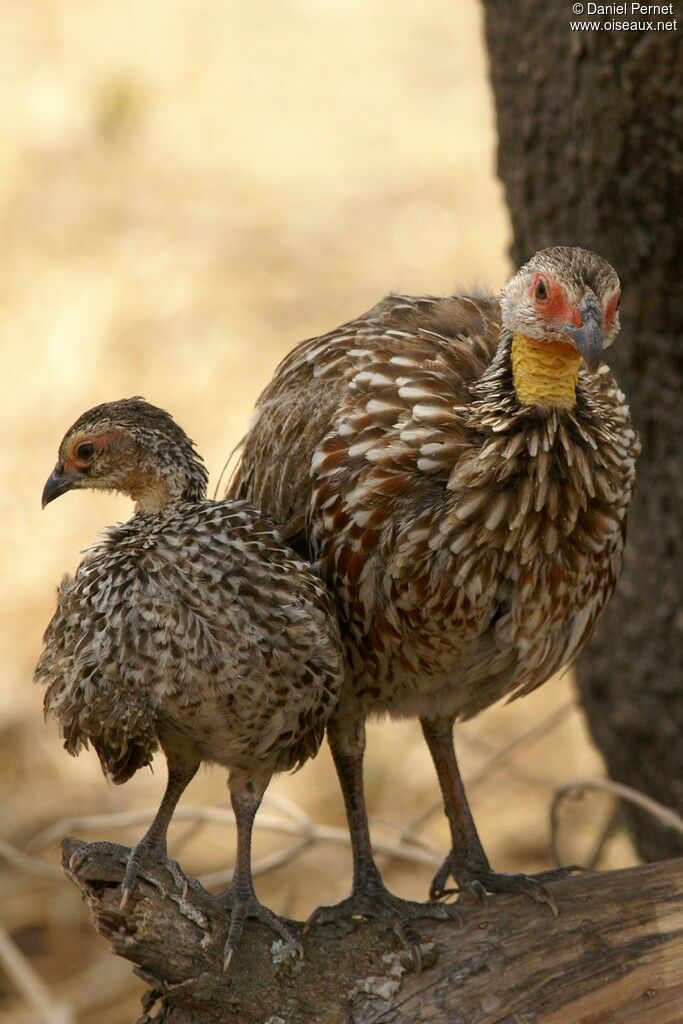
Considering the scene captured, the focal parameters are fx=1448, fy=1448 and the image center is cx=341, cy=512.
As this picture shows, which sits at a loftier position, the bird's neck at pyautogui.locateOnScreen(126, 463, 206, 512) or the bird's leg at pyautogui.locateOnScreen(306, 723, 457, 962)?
the bird's neck at pyautogui.locateOnScreen(126, 463, 206, 512)

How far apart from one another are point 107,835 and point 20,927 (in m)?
0.54

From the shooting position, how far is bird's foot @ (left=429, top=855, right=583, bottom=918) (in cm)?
337

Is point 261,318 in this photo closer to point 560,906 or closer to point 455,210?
point 455,210

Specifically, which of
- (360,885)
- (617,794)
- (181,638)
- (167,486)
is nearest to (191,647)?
(181,638)

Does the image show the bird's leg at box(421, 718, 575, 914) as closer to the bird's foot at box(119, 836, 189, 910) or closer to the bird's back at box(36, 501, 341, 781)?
the bird's back at box(36, 501, 341, 781)

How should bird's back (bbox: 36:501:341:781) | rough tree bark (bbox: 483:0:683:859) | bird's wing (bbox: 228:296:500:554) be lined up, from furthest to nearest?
rough tree bark (bbox: 483:0:683:859)
bird's wing (bbox: 228:296:500:554)
bird's back (bbox: 36:501:341:781)

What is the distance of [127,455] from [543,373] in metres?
0.87

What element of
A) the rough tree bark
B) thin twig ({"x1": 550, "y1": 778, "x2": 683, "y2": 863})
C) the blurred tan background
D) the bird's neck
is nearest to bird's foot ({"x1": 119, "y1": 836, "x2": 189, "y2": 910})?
the bird's neck

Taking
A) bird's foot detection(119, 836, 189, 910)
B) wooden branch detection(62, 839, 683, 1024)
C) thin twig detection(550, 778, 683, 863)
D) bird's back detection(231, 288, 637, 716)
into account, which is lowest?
wooden branch detection(62, 839, 683, 1024)

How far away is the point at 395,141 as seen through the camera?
32.3 ft

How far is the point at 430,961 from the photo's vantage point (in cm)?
317

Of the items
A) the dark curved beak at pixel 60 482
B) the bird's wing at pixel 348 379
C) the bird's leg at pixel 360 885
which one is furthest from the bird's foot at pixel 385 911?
the dark curved beak at pixel 60 482

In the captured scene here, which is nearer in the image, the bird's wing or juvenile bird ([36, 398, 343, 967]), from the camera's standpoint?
juvenile bird ([36, 398, 343, 967])

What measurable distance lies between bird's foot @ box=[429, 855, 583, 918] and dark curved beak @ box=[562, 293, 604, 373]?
1.34 m
